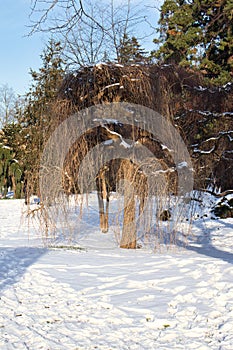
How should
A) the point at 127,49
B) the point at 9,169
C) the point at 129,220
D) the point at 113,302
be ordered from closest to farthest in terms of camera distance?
1. the point at 113,302
2. the point at 129,220
3. the point at 127,49
4. the point at 9,169

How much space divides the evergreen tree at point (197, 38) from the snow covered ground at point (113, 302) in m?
6.35

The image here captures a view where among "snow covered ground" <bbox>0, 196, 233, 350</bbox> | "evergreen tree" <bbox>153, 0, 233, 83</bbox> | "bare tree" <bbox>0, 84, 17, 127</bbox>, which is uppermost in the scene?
"bare tree" <bbox>0, 84, 17, 127</bbox>

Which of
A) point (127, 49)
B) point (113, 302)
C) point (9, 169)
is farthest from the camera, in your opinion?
point (9, 169)

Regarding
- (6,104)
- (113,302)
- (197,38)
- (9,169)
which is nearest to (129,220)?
(113,302)

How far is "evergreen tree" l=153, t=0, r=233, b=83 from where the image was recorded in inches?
422

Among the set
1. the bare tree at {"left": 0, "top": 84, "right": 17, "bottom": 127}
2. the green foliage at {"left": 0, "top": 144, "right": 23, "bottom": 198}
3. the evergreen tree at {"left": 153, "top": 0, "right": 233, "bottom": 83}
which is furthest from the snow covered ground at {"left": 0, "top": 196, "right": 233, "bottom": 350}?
the bare tree at {"left": 0, "top": 84, "right": 17, "bottom": 127}

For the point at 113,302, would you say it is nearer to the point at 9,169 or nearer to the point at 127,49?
the point at 127,49

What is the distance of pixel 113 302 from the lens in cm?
421

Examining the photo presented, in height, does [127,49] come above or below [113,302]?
above

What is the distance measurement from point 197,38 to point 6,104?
65.2 ft

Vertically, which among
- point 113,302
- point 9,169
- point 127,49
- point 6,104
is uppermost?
point 6,104

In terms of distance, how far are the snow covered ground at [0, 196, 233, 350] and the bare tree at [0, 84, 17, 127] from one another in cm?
2261

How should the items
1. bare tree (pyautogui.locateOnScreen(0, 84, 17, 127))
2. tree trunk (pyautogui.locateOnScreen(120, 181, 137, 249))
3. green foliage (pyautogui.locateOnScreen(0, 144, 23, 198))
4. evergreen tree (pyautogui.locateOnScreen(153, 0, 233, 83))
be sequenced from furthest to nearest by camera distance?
bare tree (pyautogui.locateOnScreen(0, 84, 17, 127))
green foliage (pyautogui.locateOnScreen(0, 144, 23, 198))
evergreen tree (pyautogui.locateOnScreen(153, 0, 233, 83))
tree trunk (pyautogui.locateOnScreen(120, 181, 137, 249))

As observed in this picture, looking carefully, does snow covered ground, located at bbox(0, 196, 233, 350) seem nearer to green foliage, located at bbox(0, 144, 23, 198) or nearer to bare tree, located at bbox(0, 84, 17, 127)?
green foliage, located at bbox(0, 144, 23, 198)
